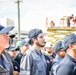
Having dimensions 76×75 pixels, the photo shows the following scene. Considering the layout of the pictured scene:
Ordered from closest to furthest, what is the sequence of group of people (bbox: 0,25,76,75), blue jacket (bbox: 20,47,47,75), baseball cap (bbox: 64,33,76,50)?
group of people (bbox: 0,25,76,75)
baseball cap (bbox: 64,33,76,50)
blue jacket (bbox: 20,47,47,75)

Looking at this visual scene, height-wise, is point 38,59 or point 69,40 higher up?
point 69,40

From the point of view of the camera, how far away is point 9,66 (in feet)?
15.0

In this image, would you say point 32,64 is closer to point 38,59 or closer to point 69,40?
point 38,59

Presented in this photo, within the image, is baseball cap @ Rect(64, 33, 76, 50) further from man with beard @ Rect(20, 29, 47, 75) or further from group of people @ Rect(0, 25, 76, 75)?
man with beard @ Rect(20, 29, 47, 75)

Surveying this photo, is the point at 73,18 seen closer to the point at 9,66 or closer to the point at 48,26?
the point at 48,26

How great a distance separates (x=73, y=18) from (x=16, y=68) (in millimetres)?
17914

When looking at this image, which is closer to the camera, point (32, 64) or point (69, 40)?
point (69, 40)

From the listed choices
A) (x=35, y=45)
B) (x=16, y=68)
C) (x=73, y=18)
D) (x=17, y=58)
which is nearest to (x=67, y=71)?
(x=35, y=45)

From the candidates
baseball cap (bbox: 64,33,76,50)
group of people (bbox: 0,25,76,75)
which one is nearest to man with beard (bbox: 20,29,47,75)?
group of people (bbox: 0,25,76,75)

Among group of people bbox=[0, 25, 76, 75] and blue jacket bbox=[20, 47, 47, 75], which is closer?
group of people bbox=[0, 25, 76, 75]

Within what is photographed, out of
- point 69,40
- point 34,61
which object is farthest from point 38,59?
point 69,40

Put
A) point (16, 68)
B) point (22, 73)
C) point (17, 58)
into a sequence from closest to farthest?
point (22, 73), point (16, 68), point (17, 58)

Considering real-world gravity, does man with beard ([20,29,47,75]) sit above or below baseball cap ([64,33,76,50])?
below

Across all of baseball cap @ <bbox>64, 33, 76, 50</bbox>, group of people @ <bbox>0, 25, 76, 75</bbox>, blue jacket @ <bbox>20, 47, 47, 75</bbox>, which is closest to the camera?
group of people @ <bbox>0, 25, 76, 75</bbox>
